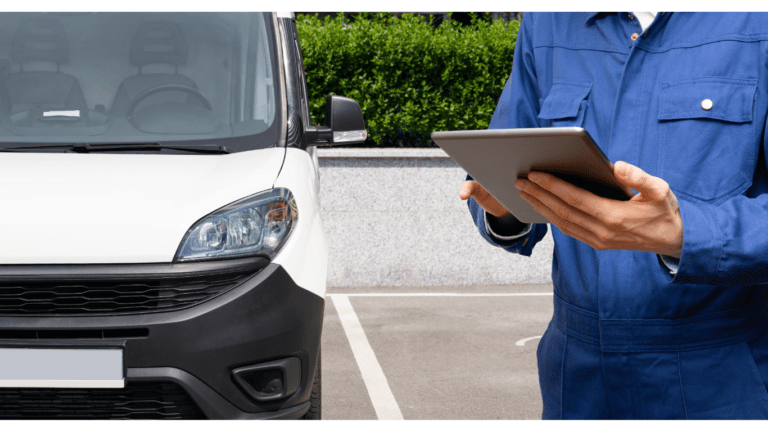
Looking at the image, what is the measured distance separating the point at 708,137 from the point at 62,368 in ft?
7.00

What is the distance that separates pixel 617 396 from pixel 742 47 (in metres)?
0.64

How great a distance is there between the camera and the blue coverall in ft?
3.92

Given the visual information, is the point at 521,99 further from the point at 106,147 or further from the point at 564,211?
the point at 106,147

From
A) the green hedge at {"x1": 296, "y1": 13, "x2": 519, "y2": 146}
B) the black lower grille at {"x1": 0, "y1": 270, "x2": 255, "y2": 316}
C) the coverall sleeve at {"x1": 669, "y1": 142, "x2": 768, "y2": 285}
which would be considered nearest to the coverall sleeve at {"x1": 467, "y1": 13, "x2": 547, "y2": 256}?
the coverall sleeve at {"x1": 669, "y1": 142, "x2": 768, "y2": 285}

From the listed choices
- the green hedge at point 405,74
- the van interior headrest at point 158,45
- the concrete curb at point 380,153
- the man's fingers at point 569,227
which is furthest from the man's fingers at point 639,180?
the green hedge at point 405,74

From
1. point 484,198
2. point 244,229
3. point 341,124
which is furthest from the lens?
point 341,124

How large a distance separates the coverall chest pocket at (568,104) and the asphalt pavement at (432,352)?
2614 mm

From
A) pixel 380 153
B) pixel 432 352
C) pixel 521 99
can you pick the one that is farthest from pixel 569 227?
pixel 380 153

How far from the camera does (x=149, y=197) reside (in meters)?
2.62

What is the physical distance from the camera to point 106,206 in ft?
8.43

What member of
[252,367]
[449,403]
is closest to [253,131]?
[252,367]

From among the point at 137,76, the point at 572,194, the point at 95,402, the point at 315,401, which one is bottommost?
the point at 315,401

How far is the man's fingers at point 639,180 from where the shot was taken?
1.07 m
